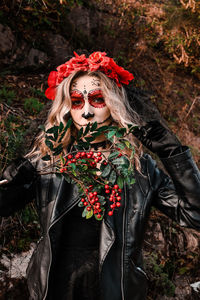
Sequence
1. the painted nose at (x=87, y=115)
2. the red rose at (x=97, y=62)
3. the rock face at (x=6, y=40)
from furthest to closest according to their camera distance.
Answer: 1. the rock face at (x=6, y=40)
2. the red rose at (x=97, y=62)
3. the painted nose at (x=87, y=115)

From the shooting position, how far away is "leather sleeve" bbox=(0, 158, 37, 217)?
1.37 meters

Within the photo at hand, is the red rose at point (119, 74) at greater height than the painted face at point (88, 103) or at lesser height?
greater

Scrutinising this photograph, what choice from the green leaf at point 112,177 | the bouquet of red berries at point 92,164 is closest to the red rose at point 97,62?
the bouquet of red berries at point 92,164

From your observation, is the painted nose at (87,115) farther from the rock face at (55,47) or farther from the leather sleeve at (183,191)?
the rock face at (55,47)

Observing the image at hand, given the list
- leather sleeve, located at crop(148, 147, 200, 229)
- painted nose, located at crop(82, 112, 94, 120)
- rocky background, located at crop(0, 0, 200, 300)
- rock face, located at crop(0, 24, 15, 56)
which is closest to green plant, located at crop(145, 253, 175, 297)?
rocky background, located at crop(0, 0, 200, 300)

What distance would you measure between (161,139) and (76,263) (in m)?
1.12

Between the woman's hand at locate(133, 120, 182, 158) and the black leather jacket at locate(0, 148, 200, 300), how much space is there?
0.05m

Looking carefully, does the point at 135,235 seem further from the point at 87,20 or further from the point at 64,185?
the point at 87,20

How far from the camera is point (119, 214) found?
5.64 feet

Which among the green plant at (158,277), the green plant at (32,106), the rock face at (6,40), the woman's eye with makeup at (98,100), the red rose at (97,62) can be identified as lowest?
the green plant at (158,277)

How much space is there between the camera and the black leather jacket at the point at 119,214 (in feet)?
5.10

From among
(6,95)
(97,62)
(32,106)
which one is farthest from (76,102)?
(6,95)

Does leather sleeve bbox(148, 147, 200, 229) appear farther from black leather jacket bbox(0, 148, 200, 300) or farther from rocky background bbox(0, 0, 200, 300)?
rocky background bbox(0, 0, 200, 300)

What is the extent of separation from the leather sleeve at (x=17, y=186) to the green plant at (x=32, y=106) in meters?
2.05
